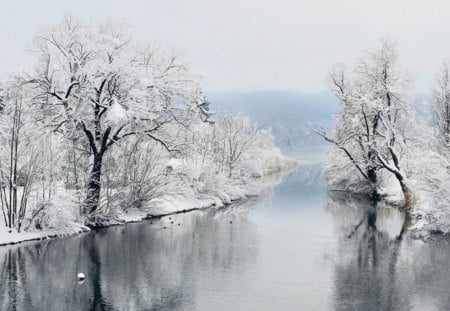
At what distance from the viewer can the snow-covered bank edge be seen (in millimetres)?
24922

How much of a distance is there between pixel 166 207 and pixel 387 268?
18.3m

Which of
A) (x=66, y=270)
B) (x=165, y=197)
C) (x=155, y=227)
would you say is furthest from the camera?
(x=165, y=197)

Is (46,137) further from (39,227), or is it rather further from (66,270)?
(66,270)

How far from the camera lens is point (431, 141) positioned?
124 feet

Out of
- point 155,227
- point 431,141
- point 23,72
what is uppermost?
point 23,72

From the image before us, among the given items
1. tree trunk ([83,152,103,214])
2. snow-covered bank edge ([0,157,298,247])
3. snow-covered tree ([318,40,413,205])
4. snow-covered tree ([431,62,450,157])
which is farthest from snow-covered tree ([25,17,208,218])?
snow-covered tree ([431,62,450,157])

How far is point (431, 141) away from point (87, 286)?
28.1 metres

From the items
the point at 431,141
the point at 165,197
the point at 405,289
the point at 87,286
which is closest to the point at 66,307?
the point at 87,286

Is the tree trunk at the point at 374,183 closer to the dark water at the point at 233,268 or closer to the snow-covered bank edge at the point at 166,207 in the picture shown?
the snow-covered bank edge at the point at 166,207

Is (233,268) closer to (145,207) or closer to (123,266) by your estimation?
(123,266)

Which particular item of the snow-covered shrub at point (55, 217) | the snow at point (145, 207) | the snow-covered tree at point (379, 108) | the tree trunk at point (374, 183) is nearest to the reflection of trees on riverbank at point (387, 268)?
the snow-covered tree at point (379, 108)

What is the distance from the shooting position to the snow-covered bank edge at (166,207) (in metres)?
24.9

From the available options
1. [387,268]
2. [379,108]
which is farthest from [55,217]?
[379,108]

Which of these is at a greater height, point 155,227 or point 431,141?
point 431,141
